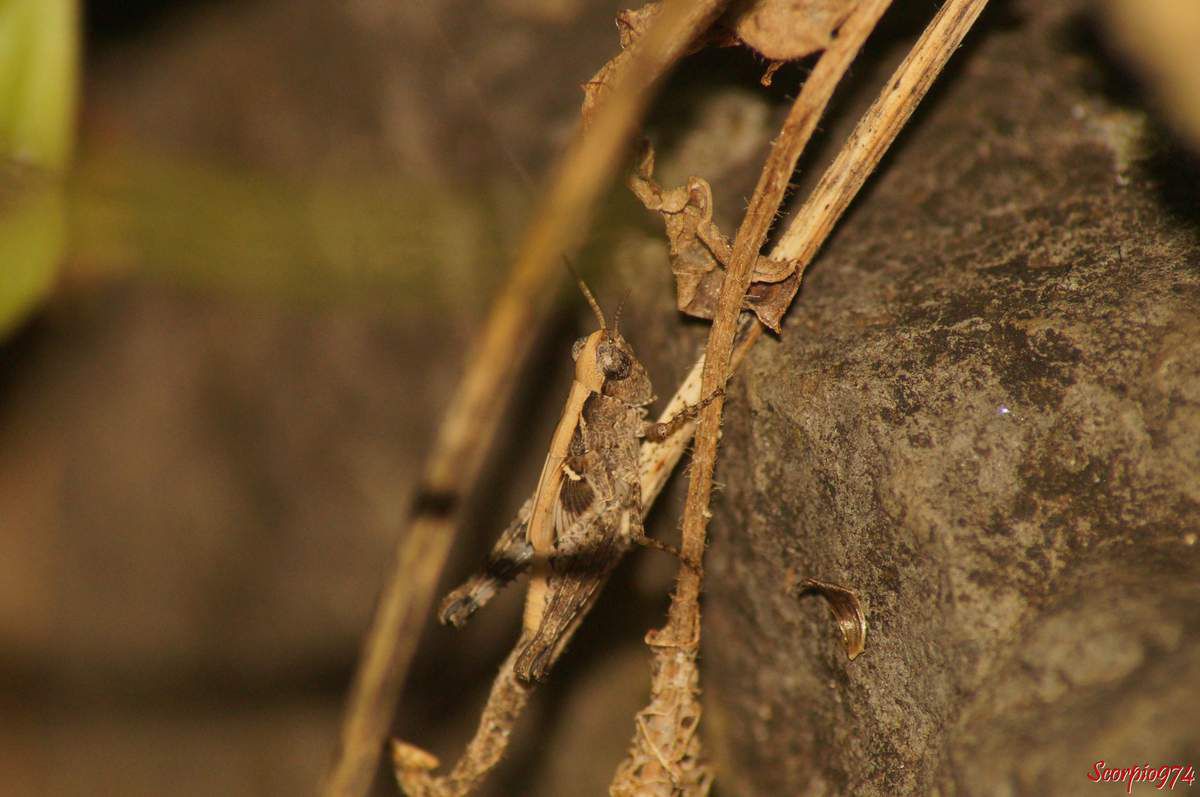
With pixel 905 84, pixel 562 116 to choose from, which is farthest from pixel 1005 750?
pixel 562 116

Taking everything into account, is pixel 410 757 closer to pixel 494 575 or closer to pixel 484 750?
pixel 484 750

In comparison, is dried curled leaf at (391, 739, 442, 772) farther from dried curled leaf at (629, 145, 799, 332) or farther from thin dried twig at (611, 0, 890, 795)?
dried curled leaf at (629, 145, 799, 332)

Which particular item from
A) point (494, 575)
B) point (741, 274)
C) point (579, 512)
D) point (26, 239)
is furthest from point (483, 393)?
point (26, 239)

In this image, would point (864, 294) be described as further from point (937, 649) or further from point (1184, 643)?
point (1184, 643)

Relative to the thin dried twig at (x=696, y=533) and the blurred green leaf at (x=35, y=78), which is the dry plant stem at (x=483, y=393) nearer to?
the thin dried twig at (x=696, y=533)

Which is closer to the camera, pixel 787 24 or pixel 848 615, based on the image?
pixel 787 24

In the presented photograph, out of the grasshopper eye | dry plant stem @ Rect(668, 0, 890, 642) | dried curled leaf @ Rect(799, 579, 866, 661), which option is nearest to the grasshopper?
the grasshopper eye

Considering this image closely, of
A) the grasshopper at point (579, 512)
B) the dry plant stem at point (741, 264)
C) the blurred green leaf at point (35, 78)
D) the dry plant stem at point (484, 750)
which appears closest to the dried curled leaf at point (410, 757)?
the dry plant stem at point (484, 750)
